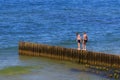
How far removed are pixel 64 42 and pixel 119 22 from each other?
2316 cm

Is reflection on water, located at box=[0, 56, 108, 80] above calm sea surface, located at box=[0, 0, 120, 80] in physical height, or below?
below

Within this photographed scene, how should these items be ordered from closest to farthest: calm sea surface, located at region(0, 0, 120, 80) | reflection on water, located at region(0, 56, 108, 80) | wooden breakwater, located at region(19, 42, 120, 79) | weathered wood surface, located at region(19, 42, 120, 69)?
reflection on water, located at region(0, 56, 108, 80), calm sea surface, located at region(0, 0, 120, 80), wooden breakwater, located at region(19, 42, 120, 79), weathered wood surface, located at region(19, 42, 120, 69)

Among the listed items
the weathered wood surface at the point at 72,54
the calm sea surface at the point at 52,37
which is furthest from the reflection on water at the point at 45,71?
the weathered wood surface at the point at 72,54

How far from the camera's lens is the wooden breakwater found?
119 feet

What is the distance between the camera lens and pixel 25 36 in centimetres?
5766

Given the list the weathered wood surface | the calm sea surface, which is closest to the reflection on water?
the calm sea surface

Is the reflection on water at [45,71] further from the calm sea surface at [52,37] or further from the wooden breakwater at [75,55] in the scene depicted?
the wooden breakwater at [75,55]

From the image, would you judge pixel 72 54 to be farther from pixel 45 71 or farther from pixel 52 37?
pixel 52 37

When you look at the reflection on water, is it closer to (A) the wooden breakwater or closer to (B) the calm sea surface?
(B) the calm sea surface

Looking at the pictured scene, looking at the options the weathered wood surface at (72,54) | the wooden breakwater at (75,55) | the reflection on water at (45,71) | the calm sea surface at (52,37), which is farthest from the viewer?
the weathered wood surface at (72,54)

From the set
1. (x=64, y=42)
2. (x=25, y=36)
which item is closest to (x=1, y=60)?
(x=64, y=42)

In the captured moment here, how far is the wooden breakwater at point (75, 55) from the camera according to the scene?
36188 millimetres

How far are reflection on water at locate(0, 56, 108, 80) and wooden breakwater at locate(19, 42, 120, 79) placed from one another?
25.7 inches

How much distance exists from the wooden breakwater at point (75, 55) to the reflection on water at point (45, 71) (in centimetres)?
65
